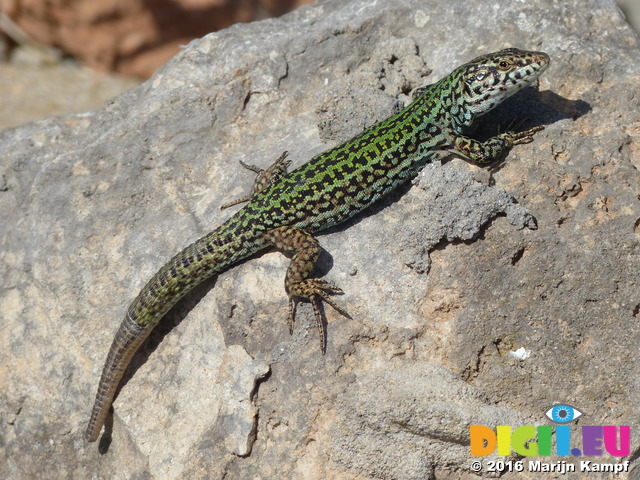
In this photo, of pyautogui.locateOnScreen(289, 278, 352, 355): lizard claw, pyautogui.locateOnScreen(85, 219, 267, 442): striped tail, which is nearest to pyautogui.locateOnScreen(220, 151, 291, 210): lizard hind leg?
pyautogui.locateOnScreen(85, 219, 267, 442): striped tail

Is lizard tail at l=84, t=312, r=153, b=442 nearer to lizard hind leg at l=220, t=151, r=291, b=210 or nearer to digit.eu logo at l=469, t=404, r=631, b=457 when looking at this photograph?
lizard hind leg at l=220, t=151, r=291, b=210

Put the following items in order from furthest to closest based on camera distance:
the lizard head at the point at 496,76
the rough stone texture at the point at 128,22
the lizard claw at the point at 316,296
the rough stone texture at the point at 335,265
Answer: the rough stone texture at the point at 128,22 < the lizard head at the point at 496,76 < the lizard claw at the point at 316,296 < the rough stone texture at the point at 335,265

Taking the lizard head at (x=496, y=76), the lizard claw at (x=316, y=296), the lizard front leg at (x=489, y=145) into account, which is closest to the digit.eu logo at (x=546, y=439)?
the lizard claw at (x=316, y=296)

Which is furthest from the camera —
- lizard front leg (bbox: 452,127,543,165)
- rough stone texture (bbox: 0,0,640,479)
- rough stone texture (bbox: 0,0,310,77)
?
rough stone texture (bbox: 0,0,310,77)

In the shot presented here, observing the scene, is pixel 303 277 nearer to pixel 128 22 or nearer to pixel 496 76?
pixel 496 76

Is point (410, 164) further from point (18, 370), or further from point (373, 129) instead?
point (18, 370)

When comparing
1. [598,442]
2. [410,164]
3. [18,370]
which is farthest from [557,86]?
[18,370]

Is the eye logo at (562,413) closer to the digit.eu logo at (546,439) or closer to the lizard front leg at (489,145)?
the digit.eu logo at (546,439)
